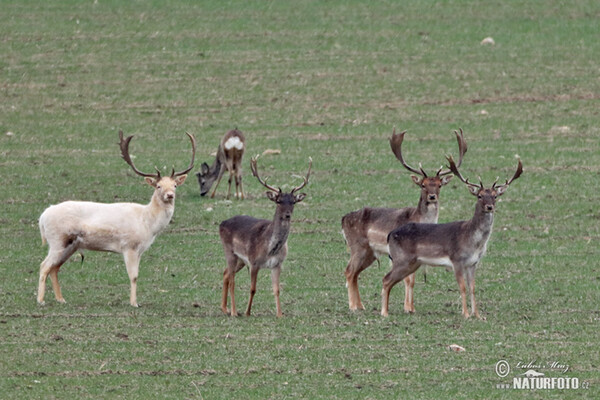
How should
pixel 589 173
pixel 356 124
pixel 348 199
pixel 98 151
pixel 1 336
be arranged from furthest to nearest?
1. pixel 356 124
2. pixel 98 151
3. pixel 589 173
4. pixel 348 199
5. pixel 1 336

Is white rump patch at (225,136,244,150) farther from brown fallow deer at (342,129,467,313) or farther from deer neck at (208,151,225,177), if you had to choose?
brown fallow deer at (342,129,467,313)

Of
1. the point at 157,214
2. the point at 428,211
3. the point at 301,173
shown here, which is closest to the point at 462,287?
the point at 428,211

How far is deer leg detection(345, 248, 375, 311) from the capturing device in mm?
14805

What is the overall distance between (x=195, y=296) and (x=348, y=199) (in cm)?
669

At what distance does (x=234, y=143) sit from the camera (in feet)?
76.2

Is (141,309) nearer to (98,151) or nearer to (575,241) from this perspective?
(575,241)

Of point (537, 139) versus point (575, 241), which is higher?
point (537, 139)

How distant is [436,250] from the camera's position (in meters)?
14.0

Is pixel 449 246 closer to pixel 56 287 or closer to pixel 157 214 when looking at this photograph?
pixel 157 214

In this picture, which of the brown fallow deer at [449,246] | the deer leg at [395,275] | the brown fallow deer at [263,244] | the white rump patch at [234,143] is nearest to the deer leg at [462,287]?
the brown fallow deer at [449,246]

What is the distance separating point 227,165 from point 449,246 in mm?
9656

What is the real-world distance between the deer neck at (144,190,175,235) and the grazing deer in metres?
7.19

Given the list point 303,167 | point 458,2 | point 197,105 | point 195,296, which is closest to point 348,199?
point 303,167

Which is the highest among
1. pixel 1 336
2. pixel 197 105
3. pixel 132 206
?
pixel 197 105
